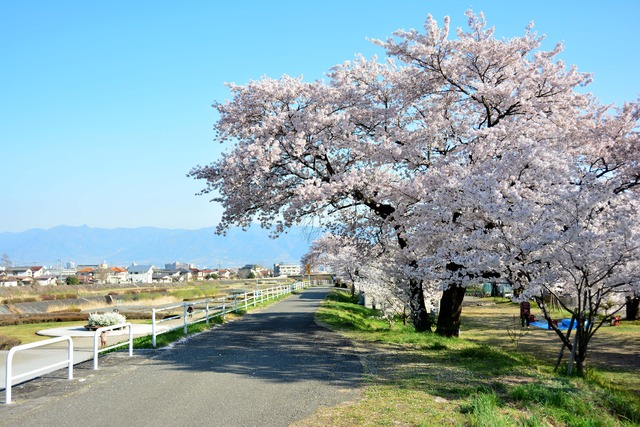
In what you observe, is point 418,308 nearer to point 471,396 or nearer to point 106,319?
point 471,396

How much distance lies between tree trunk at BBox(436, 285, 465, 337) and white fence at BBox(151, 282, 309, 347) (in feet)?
28.3

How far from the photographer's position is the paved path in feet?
25.3

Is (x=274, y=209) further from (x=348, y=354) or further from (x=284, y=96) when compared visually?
(x=348, y=354)

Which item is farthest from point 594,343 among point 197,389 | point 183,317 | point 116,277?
point 116,277

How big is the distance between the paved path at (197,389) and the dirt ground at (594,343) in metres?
9.00

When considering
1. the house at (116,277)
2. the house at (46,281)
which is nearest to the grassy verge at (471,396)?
the house at (46,281)

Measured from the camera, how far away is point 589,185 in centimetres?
1284

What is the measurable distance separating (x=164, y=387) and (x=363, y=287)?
23240mm

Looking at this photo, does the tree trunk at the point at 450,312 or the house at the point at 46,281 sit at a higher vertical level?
the tree trunk at the point at 450,312

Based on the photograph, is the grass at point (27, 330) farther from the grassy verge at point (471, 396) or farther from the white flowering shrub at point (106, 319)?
the grassy verge at point (471, 396)

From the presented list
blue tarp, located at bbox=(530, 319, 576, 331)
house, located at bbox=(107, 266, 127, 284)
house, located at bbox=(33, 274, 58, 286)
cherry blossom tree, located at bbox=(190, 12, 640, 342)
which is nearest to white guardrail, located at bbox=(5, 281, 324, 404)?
cherry blossom tree, located at bbox=(190, 12, 640, 342)

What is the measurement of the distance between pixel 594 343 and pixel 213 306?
26.7m

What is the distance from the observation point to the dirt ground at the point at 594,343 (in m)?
17.9

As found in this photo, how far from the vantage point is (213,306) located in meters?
41.8
